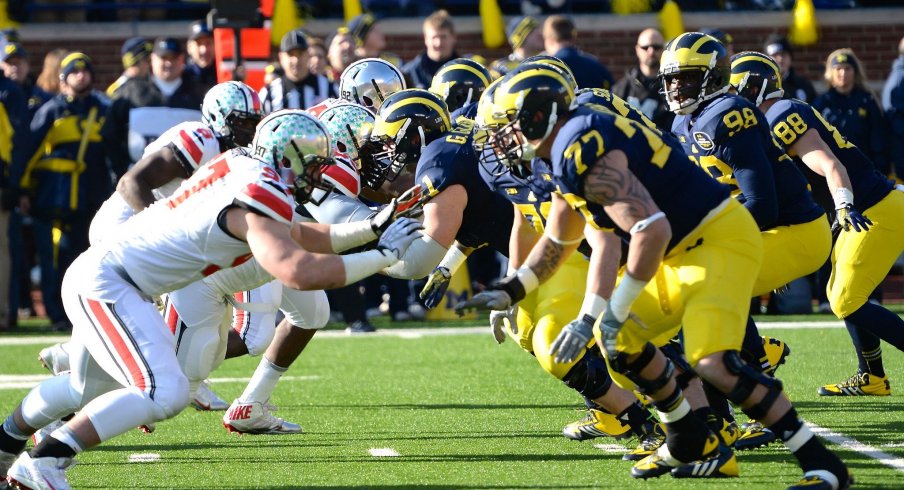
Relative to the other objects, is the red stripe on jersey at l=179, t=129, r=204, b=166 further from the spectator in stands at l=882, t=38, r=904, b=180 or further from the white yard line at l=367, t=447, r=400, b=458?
the spectator in stands at l=882, t=38, r=904, b=180

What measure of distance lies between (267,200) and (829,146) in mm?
3341

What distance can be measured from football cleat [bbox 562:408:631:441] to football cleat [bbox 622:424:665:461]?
23cm

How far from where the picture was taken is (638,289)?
478 centimetres

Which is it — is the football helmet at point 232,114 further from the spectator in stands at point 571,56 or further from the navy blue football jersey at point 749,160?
the spectator in stands at point 571,56

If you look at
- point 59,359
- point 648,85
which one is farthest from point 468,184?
point 648,85

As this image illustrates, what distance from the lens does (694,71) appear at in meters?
6.31

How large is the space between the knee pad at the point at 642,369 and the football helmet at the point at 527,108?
A: 0.84 meters

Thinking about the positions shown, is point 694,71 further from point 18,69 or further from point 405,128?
point 18,69

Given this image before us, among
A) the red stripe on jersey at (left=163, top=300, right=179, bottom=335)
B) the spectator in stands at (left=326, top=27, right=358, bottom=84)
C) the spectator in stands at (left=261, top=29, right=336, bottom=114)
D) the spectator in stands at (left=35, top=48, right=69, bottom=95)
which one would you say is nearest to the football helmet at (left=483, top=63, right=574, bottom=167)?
the red stripe on jersey at (left=163, top=300, right=179, bottom=335)

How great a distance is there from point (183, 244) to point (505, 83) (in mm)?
1290

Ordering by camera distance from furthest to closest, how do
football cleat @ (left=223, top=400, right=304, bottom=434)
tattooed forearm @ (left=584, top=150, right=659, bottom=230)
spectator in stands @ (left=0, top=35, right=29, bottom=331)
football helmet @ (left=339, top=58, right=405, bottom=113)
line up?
spectator in stands @ (left=0, top=35, right=29, bottom=331)
football helmet @ (left=339, top=58, right=405, bottom=113)
football cleat @ (left=223, top=400, right=304, bottom=434)
tattooed forearm @ (left=584, top=150, right=659, bottom=230)

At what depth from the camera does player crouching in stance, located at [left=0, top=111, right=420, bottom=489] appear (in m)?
4.77

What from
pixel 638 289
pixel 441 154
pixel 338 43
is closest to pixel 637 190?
pixel 638 289

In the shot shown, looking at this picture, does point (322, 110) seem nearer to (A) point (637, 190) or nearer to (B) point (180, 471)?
(B) point (180, 471)
